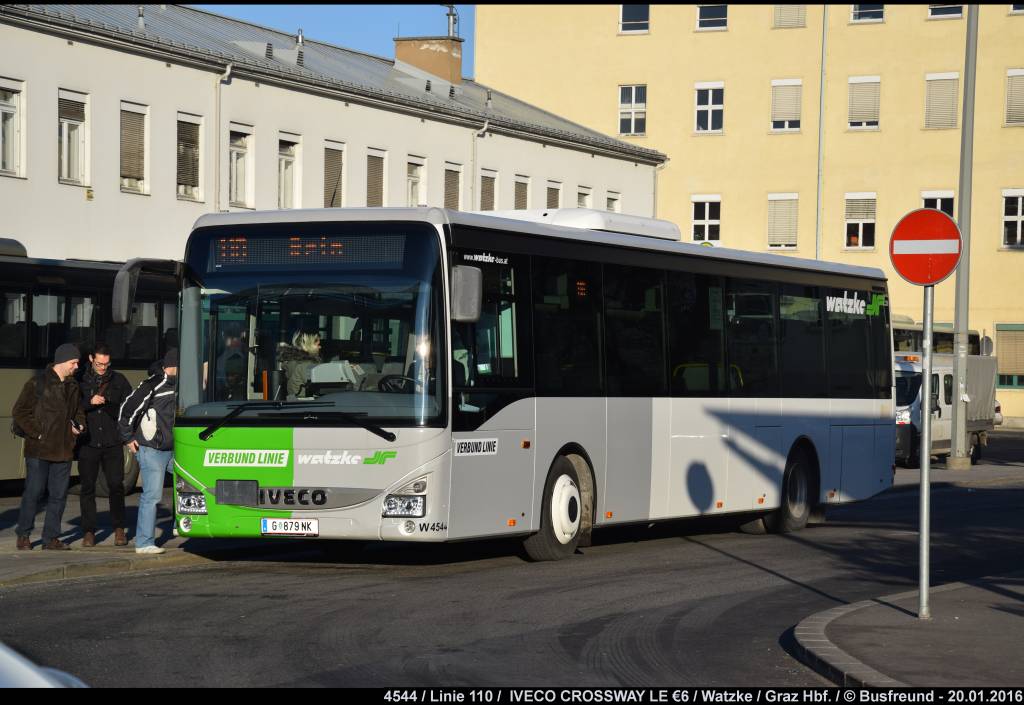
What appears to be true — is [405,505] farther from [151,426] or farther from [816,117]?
[816,117]

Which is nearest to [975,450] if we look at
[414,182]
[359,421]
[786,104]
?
[414,182]

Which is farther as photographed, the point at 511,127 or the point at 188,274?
the point at 511,127

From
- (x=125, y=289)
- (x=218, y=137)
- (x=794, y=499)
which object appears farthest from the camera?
(x=218, y=137)

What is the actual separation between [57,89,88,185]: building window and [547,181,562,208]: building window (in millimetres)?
20274

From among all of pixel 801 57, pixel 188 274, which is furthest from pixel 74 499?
pixel 801 57

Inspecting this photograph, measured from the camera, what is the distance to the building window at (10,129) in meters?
32.9

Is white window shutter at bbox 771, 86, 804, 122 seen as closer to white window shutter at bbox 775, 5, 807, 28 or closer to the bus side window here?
white window shutter at bbox 775, 5, 807, 28

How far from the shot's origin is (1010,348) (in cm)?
6078

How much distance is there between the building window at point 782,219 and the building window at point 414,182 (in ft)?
71.4

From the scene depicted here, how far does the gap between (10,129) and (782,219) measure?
37.0 meters

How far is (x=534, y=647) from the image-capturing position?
1006cm

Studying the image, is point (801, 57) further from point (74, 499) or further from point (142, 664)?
point (142, 664)

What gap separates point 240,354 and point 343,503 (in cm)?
150
